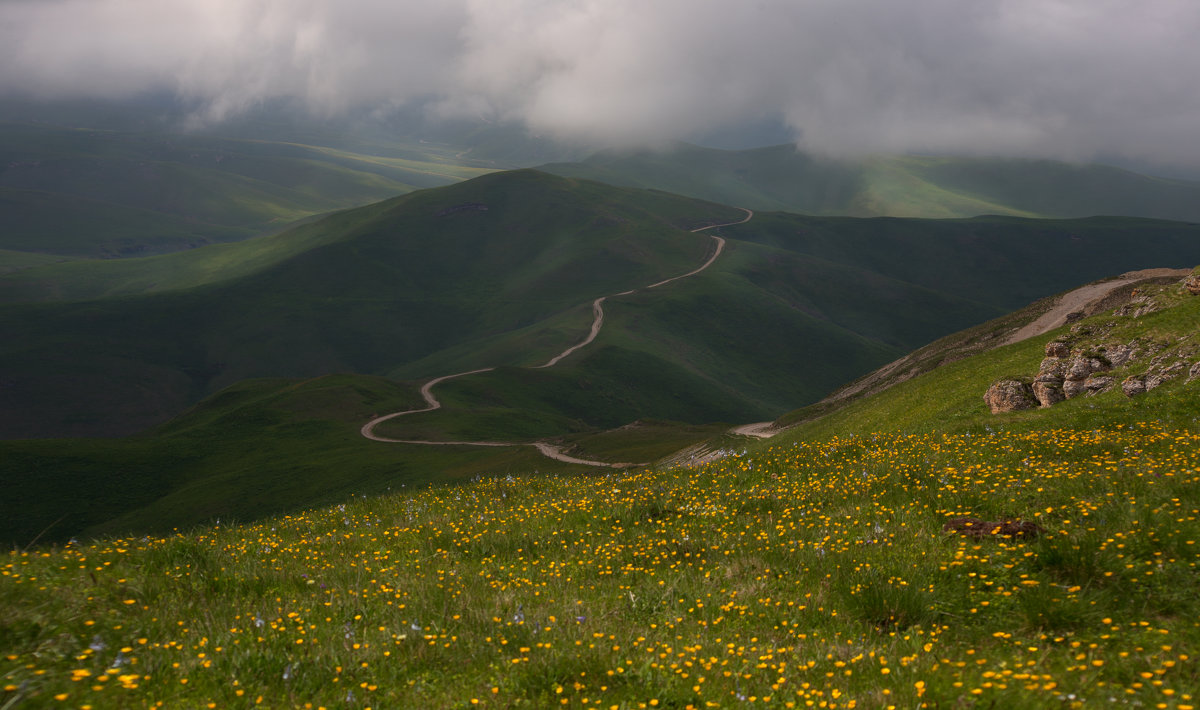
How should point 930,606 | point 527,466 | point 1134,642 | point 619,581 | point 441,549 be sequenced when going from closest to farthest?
1. point 1134,642
2. point 930,606
3. point 619,581
4. point 441,549
5. point 527,466

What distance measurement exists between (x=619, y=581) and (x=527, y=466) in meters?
72.9

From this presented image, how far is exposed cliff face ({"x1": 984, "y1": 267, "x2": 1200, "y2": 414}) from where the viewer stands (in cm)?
2645

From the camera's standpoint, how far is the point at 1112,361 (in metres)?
32.0

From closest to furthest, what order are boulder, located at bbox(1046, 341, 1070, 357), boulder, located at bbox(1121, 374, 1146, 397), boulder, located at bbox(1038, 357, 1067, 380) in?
boulder, located at bbox(1121, 374, 1146, 397) < boulder, located at bbox(1038, 357, 1067, 380) < boulder, located at bbox(1046, 341, 1070, 357)

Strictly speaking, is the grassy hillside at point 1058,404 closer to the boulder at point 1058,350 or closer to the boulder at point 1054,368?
the boulder at point 1058,350

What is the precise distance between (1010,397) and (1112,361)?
4.62m

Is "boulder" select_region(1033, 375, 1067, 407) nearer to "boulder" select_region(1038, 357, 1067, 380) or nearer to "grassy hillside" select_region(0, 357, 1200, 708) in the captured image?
"boulder" select_region(1038, 357, 1067, 380)

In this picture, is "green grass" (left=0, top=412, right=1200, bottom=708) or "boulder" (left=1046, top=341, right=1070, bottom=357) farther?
"boulder" (left=1046, top=341, right=1070, bottom=357)

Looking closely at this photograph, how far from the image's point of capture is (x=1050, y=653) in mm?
6477

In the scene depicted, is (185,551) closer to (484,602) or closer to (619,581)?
(484,602)

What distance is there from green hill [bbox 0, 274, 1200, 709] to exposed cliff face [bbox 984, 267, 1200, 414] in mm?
16231

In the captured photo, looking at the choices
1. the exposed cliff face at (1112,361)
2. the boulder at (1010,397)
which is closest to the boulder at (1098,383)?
the exposed cliff face at (1112,361)

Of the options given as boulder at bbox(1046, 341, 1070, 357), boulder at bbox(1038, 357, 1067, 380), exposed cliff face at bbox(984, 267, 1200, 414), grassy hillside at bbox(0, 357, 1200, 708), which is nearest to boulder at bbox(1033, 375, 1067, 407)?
exposed cliff face at bbox(984, 267, 1200, 414)

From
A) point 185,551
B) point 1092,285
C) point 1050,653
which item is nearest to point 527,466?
point 1092,285
